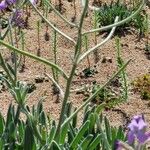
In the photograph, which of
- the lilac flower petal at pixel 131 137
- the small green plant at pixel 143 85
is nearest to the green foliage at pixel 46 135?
the lilac flower petal at pixel 131 137

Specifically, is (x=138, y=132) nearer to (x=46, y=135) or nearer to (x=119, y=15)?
(x=46, y=135)

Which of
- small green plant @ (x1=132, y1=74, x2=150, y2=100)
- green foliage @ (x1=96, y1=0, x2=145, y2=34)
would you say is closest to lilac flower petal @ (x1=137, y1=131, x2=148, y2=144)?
small green plant @ (x1=132, y1=74, x2=150, y2=100)

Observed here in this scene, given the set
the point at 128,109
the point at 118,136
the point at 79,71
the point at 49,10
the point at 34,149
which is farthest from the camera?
the point at 49,10

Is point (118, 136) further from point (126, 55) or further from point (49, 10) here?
point (49, 10)

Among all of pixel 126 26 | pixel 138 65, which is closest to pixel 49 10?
pixel 126 26

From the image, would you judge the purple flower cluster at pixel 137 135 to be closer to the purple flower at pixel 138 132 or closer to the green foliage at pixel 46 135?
the purple flower at pixel 138 132

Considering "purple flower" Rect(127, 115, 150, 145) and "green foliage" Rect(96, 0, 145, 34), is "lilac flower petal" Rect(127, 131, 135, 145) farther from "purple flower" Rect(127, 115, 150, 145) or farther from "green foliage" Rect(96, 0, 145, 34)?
"green foliage" Rect(96, 0, 145, 34)

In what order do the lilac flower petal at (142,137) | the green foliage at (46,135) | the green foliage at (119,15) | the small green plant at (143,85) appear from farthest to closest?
1. the green foliage at (119,15)
2. the small green plant at (143,85)
3. the green foliage at (46,135)
4. the lilac flower petal at (142,137)

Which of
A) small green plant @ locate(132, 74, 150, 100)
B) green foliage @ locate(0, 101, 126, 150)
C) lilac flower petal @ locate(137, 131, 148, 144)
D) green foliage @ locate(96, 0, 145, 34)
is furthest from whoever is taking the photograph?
green foliage @ locate(96, 0, 145, 34)

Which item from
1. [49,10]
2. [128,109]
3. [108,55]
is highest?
[49,10]

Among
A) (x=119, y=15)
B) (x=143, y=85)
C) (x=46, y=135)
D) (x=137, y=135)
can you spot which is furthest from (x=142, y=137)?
(x=119, y=15)

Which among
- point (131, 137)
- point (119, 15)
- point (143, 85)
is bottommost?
point (143, 85)
